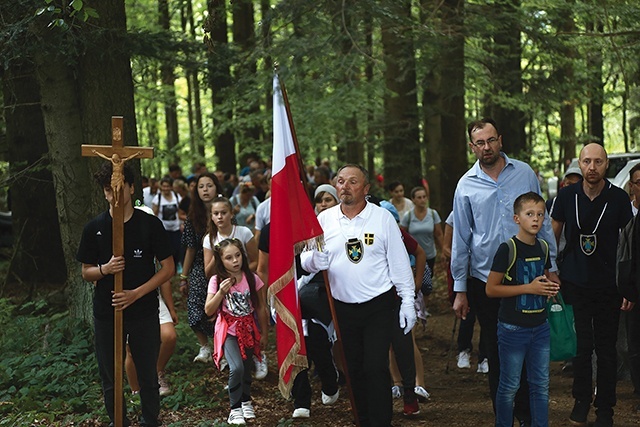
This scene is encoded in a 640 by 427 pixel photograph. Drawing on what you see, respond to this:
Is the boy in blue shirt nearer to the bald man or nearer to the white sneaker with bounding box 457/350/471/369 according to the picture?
the bald man

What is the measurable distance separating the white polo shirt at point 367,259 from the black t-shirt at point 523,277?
75cm

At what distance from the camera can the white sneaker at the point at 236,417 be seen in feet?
25.8

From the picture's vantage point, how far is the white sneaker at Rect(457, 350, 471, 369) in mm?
10719

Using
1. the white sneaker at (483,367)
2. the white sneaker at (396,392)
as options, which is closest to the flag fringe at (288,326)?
the white sneaker at (396,392)

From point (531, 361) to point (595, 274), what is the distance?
1.19 meters

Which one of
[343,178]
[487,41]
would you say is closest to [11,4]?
[343,178]

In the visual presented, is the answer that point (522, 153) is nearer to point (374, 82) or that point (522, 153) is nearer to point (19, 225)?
point (374, 82)

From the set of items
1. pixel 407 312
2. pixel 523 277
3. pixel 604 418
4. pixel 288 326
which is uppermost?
pixel 523 277

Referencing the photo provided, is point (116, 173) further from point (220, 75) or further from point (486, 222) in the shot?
point (220, 75)

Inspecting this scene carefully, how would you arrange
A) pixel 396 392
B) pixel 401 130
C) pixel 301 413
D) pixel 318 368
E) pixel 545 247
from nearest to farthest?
1. pixel 545 247
2. pixel 301 413
3. pixel 318 368
4. pixel 396 392
5. pixel 401 130

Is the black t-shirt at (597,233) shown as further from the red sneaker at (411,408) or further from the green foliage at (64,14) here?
the green foliage at (64,14)

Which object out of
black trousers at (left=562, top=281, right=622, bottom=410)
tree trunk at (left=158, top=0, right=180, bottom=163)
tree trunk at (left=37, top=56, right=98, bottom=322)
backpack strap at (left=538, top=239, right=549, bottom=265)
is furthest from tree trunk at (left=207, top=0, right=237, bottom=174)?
black trousers at (left=562, top=281, right=622, bottom=410)

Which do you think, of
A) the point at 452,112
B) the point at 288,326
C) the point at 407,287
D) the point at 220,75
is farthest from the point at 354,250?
the point at 452,112

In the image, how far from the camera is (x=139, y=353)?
22.7 feet
